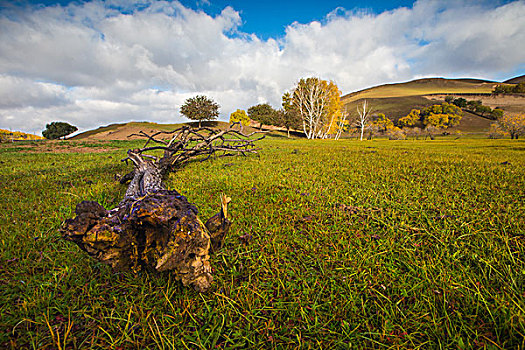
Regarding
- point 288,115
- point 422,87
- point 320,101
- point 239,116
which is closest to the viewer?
point 320,101

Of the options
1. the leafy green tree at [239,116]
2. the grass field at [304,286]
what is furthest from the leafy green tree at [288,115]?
the grass field at [304,286]

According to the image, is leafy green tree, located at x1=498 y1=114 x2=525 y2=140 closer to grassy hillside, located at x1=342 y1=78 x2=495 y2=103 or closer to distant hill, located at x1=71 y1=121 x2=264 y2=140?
distant hill, located at x1=71 y1=121 x2=264 y2=140

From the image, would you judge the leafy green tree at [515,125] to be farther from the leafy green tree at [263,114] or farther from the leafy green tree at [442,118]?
the leafy green tree at [263,114]

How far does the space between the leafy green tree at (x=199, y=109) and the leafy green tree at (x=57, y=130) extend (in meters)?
40.0

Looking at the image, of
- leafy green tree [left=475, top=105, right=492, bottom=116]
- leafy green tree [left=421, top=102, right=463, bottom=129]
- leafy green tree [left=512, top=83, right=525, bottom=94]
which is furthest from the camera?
leafy green tree [left=512, top=83, right=525, bottom=94]

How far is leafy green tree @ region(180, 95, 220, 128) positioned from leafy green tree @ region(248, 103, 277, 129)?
12.7 meters

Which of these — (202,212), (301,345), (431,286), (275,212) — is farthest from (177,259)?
(431,286)

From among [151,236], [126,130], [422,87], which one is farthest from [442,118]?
[422,87]

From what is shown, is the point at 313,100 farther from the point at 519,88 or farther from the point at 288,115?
the point at 519,88

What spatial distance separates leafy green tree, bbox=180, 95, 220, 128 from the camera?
161 feet

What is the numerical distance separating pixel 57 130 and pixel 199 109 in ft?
149

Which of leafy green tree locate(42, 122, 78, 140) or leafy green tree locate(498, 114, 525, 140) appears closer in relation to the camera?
leafy green tree locate(498, 114, 525, 140)

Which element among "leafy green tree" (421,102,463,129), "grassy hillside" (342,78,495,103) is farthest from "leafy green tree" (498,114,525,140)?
"grassy hillside" (342,78,495,103)

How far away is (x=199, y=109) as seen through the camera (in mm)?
49625
